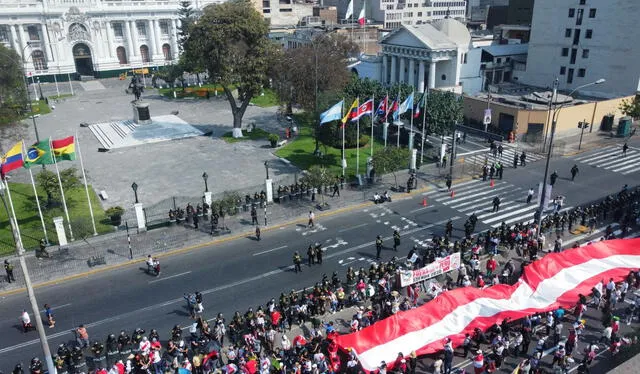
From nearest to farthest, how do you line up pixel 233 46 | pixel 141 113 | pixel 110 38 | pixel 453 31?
pixel 233 46
pixel 141 113
pixel 453 31
pixel 110 38

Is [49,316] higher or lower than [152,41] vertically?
lower

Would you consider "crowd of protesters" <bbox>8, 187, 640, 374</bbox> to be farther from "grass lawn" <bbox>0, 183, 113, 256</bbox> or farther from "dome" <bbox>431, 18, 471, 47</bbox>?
"dome" <bbox>431, 18, 471, 47</bbox>

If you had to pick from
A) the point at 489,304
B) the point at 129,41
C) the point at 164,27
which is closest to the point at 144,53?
the point at 129,41

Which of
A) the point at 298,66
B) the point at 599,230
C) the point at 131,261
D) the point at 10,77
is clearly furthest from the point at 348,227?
the point at 10,77

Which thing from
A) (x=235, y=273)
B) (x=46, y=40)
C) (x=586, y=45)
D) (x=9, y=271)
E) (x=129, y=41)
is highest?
(x=46, y=40)

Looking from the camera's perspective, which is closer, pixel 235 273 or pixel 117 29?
pixel 235 273

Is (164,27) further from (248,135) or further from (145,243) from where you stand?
(145,243)

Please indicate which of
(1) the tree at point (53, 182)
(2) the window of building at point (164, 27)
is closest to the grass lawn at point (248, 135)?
(1) the tree at point (53, 182)
